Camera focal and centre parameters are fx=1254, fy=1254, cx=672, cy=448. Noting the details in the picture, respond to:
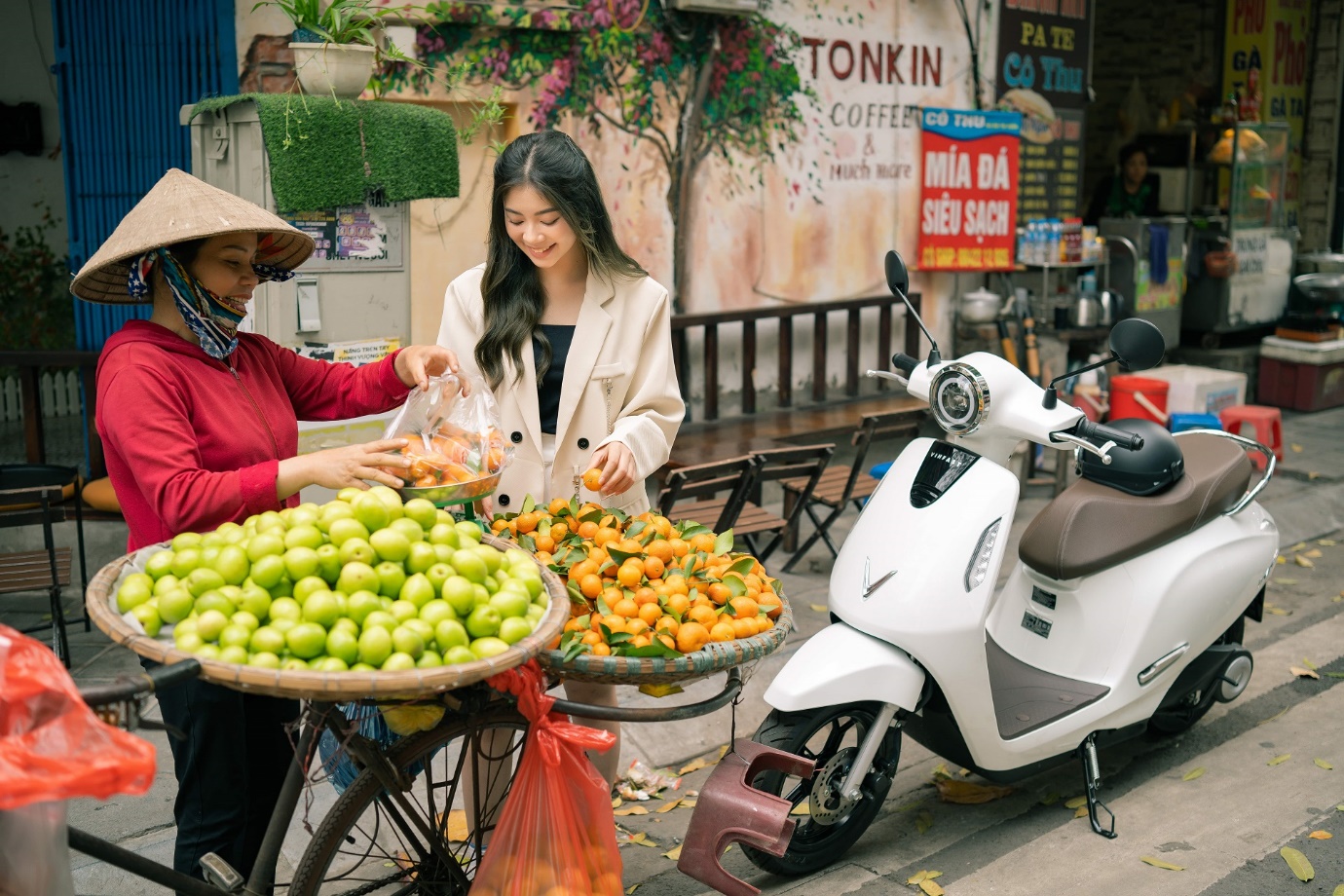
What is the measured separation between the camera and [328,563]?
247 centimetres

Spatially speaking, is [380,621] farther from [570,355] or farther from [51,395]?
[51,395]

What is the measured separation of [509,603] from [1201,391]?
816cm

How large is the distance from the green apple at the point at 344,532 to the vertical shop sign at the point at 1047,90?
817 centimetres

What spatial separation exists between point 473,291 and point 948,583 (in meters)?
1.66

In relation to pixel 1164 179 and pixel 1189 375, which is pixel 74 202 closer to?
pixel 1189 375

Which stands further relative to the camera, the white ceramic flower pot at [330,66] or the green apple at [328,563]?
the white ceramic flower pot at [330,66]

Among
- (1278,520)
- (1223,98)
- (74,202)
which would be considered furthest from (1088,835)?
(1223,98)

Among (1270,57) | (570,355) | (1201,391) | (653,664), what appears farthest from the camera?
(1270,57)

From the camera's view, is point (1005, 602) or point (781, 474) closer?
point (1005, 602)

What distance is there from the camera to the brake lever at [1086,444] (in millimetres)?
3738

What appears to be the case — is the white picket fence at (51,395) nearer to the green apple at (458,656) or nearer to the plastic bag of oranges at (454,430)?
the plastic bag of oranges at (454,430)

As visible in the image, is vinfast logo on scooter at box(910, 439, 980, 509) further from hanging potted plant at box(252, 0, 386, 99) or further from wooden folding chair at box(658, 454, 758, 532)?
hanging potted plant at box(252, 0, 386, 99)

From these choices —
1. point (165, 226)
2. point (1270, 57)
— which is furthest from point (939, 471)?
point (1270, 57)

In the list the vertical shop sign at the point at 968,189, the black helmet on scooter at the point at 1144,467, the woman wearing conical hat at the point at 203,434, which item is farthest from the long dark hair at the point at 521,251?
the vertical shop sign at the point at 968,189
